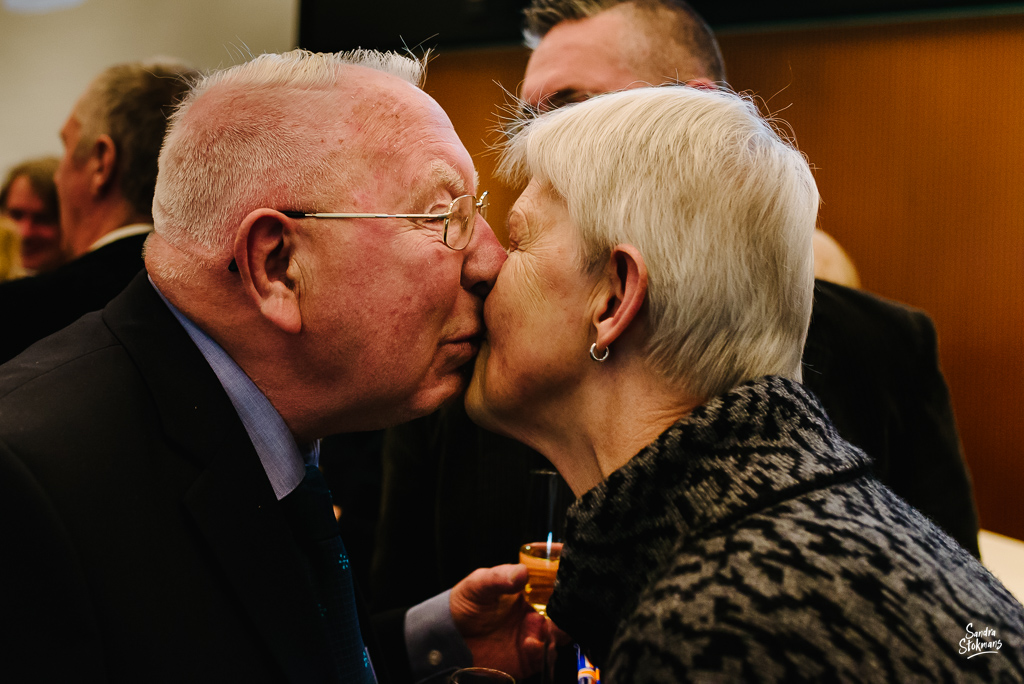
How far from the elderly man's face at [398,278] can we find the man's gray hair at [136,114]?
1.66 m

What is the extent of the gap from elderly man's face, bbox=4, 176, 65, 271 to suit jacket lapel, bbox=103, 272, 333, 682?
3800mm

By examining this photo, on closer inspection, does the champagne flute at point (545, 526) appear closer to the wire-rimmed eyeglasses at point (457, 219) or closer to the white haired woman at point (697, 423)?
the white haired woman at point (697, 423)

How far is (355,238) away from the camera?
54.0 inches

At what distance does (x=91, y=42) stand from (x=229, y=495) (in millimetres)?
4901

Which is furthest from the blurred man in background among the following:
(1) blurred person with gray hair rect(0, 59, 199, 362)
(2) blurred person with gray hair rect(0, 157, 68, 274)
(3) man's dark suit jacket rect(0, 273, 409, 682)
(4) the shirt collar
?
(2) blurred person with gray hair rect(0, 157, 68, 274)

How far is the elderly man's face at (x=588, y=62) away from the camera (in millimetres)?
2170

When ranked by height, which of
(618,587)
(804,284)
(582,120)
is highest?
(582,120)

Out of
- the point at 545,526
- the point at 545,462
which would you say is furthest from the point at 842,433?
the point at 545,526

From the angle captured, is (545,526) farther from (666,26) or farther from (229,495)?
(666,26)

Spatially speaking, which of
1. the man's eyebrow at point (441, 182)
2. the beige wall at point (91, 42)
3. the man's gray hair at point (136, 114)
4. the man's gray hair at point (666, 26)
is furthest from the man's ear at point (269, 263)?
the beige wall at point (91, 42)

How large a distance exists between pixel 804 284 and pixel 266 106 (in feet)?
3.06

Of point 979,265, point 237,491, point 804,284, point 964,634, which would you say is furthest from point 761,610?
point 979,265

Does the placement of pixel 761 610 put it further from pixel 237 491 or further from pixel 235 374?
pixel 235 374
